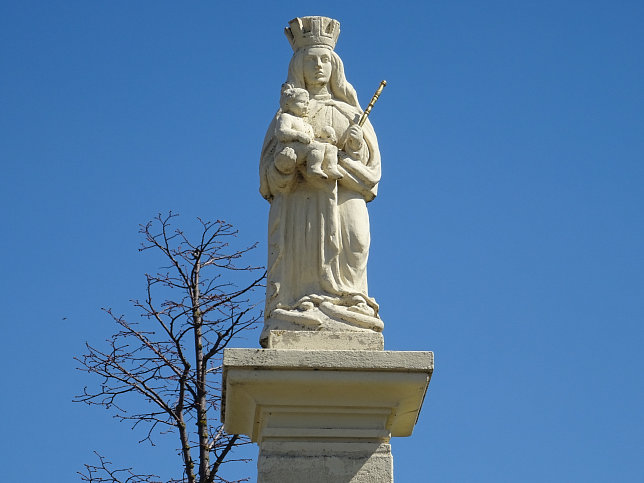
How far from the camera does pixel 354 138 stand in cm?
1074

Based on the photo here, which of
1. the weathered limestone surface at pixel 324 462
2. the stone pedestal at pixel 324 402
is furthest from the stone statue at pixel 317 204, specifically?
the weathered limestone surface at pixel 324 462

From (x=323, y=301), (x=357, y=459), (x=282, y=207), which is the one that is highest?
(x=282, y=207)

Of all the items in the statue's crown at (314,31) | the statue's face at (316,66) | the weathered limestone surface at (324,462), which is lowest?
the weathered limestone surface at (324,462)

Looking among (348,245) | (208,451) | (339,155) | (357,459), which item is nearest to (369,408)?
(357,459)

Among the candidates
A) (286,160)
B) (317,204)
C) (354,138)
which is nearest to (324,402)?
(317,204)

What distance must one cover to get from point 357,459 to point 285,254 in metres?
1.63

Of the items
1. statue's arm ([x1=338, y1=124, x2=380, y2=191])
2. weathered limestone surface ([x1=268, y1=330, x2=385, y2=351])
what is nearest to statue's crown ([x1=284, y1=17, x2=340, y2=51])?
statue's arm ([x1=338, y1=124, x2=380, y2=191])

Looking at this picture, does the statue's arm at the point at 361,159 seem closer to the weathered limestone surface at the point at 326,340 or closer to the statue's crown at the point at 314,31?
→ the statue's crown at the point at 314,31

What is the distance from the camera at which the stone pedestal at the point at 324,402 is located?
9.82m

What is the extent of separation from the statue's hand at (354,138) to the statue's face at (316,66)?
529 mm

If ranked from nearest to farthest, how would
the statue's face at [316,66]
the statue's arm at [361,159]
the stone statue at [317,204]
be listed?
1. the stone statue at [317,204]
2. the statue's arm at [361,159]
3. the statue's face at [316,66]

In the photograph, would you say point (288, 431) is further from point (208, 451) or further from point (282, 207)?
point (208, 451)

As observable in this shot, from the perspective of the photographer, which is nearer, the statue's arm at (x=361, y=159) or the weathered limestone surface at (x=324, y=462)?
the weathered limestone surface at (x=324, y=462)

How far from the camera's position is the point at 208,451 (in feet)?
45.5
